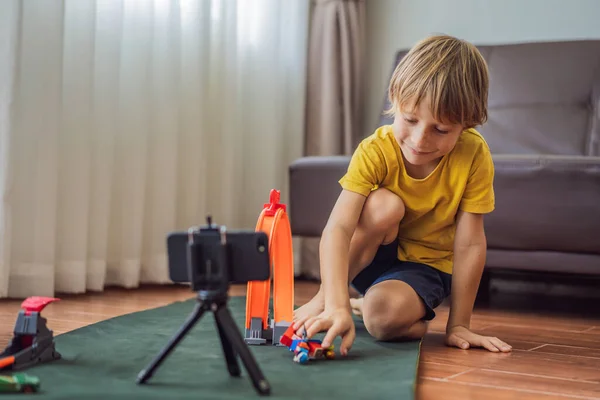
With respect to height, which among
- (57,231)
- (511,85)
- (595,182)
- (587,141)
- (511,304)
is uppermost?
(511,85)

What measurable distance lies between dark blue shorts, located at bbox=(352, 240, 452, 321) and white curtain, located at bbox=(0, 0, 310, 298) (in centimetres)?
87

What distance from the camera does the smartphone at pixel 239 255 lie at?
3.01 feet

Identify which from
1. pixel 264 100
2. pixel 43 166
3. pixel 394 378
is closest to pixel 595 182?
pixel 394 378

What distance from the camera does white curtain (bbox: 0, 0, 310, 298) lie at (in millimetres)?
1911

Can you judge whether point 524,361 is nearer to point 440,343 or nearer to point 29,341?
point 440,343

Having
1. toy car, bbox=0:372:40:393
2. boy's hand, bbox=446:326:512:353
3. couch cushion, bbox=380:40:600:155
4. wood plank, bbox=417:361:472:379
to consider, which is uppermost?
couch cushion, bbox=380:40:600:155

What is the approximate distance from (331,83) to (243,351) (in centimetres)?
196

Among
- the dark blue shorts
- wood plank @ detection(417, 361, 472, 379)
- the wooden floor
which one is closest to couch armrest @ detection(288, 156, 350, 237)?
the wooden floor

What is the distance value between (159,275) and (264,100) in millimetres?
736

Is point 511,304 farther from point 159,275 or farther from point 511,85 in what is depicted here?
point 159,275

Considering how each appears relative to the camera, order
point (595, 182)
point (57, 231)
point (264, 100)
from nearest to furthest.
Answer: point (595, 182)
point (57, 231)
point (264, 100)

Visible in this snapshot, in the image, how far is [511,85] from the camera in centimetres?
252

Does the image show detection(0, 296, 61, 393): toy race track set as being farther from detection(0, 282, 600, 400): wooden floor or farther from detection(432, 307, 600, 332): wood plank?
detection(432, 307, 600, 332): wood plank

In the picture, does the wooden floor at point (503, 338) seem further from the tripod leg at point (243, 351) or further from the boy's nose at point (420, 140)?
the boy's nose at point (420, 140)
